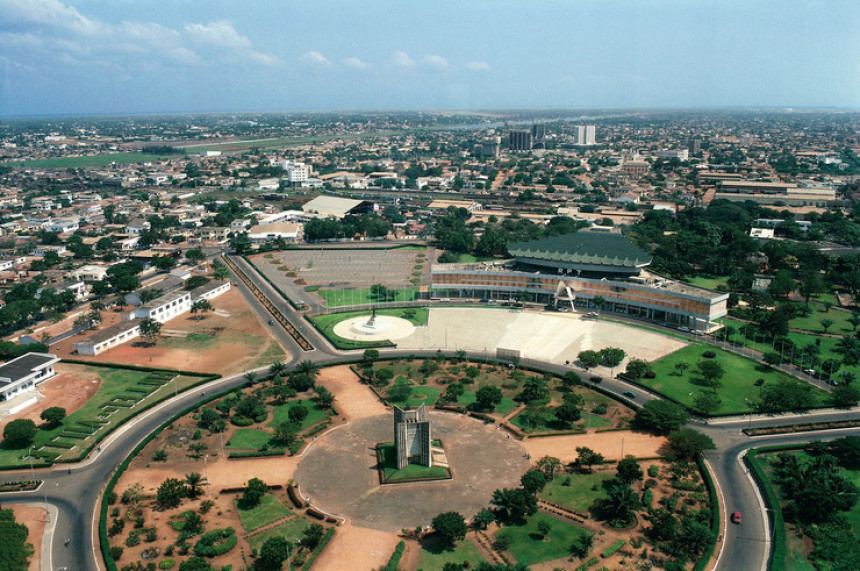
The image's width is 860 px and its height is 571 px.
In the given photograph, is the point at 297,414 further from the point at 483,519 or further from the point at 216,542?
the point at 483,519

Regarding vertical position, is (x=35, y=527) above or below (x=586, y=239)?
below

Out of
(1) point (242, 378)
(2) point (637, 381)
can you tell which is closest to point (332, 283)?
(1) point (242, 378)

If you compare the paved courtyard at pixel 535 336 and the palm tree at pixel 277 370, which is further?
the paved courtyard at pixel 535 336

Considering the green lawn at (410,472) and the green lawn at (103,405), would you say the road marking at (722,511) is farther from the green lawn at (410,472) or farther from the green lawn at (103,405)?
the green lawn at (103,405)

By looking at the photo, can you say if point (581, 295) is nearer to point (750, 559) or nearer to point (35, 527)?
point (750, 559)

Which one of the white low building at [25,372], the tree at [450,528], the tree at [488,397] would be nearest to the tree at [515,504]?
the tree at [450,528]

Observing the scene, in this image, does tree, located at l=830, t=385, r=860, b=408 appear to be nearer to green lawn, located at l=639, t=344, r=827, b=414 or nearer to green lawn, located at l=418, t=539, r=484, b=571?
green lawn, located at l=639, t=344, r=827, b=414
